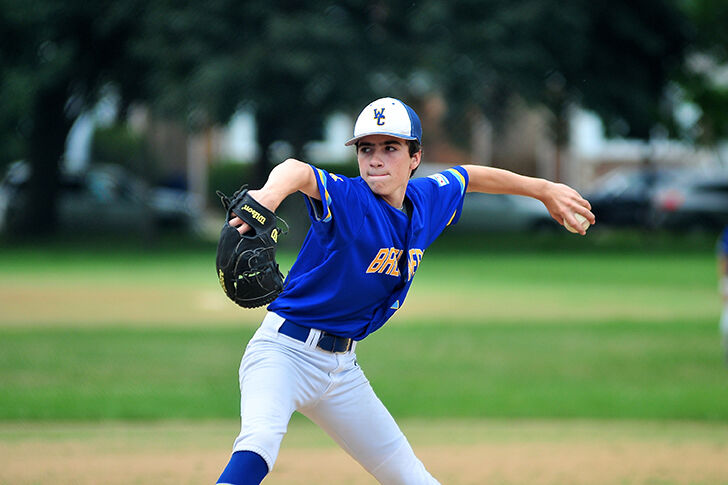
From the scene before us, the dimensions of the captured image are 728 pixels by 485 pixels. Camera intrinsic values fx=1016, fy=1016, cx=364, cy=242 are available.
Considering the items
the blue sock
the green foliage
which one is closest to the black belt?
the blue sock

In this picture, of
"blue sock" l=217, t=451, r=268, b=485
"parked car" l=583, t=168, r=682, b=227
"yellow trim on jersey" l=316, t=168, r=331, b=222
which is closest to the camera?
"blue sock" l=217, t=451, r=268, b=485

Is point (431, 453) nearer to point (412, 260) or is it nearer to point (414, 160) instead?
point (412, 260)

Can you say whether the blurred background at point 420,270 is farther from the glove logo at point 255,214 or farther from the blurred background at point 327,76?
the glove logo at point 255,214

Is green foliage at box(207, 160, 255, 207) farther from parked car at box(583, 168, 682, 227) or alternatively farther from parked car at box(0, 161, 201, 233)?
parked car at box(583, 168, 682, 227)

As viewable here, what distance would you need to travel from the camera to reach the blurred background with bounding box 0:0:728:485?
852 centimetres

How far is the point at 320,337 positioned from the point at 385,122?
100 centimetres

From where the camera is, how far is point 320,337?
15.0ft

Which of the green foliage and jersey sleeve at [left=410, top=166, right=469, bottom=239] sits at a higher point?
the green foliage

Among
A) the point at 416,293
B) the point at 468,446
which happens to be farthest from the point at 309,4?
the point at 468,446

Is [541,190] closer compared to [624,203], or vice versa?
[541,190]

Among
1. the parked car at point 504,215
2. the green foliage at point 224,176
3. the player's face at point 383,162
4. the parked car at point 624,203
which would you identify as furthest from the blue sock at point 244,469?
the green foliage at point 224,176

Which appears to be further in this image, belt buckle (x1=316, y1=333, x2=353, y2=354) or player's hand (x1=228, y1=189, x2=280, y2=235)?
belt buckle (x1=316, y1=333, x2=353, y2=354)

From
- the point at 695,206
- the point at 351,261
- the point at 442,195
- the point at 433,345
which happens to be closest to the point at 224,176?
the point at 695,206

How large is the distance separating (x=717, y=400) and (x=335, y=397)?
663cm
